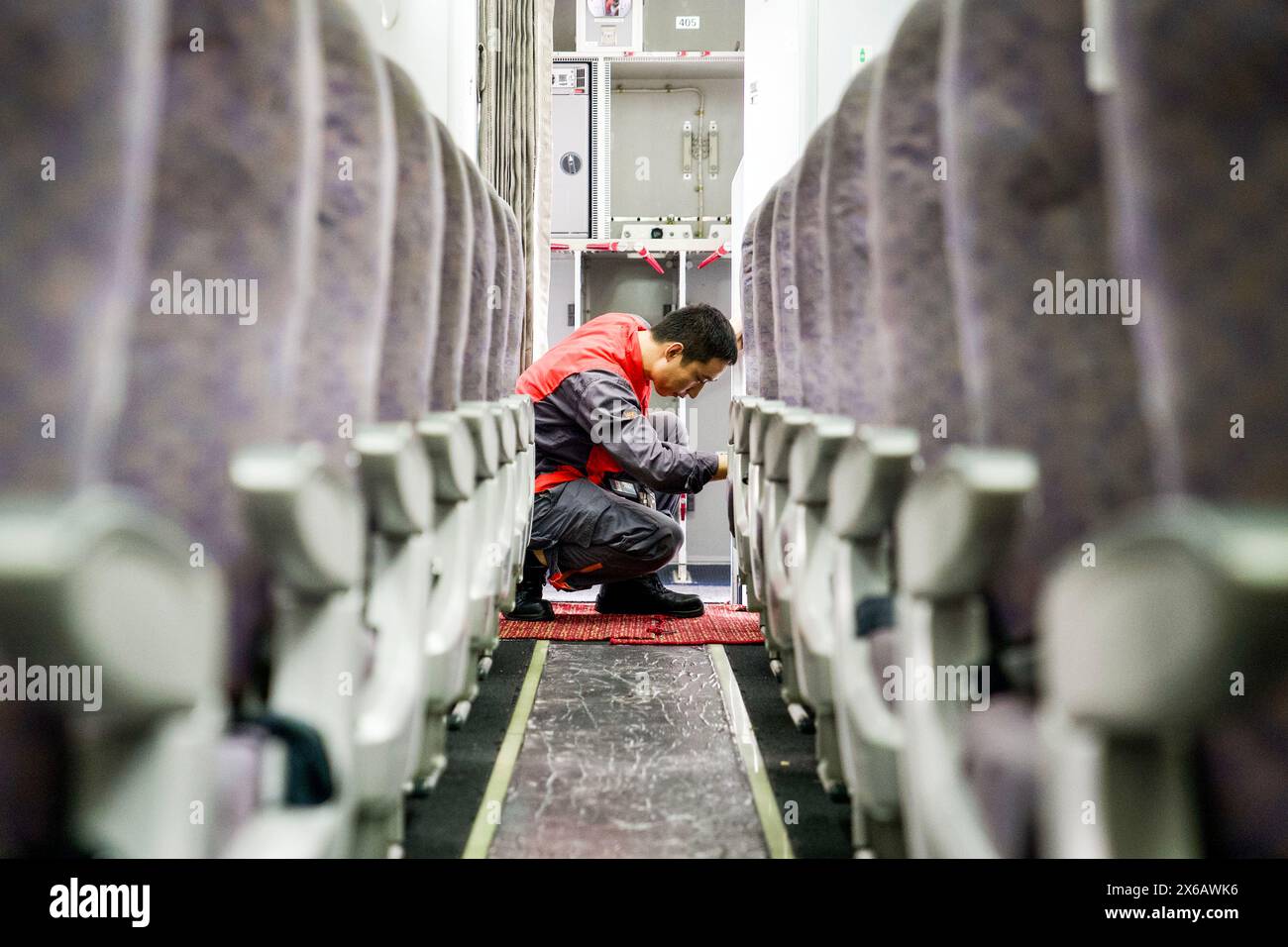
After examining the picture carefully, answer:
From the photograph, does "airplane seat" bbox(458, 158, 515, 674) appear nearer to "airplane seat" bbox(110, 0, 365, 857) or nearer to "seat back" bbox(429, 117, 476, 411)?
"seat back" bbox(429, 117, 476, 411)

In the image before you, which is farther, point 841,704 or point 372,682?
point 841,704

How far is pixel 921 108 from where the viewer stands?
813 millimetres

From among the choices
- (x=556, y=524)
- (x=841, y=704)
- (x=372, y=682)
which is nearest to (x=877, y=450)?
(x=841, y=704)

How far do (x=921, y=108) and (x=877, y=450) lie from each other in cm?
32

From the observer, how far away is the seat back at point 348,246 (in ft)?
2.51

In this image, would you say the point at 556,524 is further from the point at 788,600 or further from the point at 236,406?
the point at 236,406

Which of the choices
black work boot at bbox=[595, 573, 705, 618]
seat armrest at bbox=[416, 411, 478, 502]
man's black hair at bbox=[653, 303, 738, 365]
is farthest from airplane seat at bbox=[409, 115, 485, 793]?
black work boot at bbox=[595, 573, 705, 618]

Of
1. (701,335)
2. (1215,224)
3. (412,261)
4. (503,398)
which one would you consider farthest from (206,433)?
(701,335)

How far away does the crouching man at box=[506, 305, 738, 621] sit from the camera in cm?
234

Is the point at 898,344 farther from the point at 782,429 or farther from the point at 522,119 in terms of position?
the point at 522,119

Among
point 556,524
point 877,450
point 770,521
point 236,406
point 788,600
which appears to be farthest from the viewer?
point 556,524

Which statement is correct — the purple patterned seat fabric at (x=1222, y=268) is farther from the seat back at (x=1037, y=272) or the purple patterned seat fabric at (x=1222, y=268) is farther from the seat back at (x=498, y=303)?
the seat back at (x=498, y=303)

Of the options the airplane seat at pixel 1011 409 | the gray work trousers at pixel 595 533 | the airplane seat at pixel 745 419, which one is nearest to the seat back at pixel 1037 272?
the airplane seat at pixel 1011 409

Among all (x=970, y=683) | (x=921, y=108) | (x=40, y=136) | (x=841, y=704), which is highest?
(x=921, y=108)
